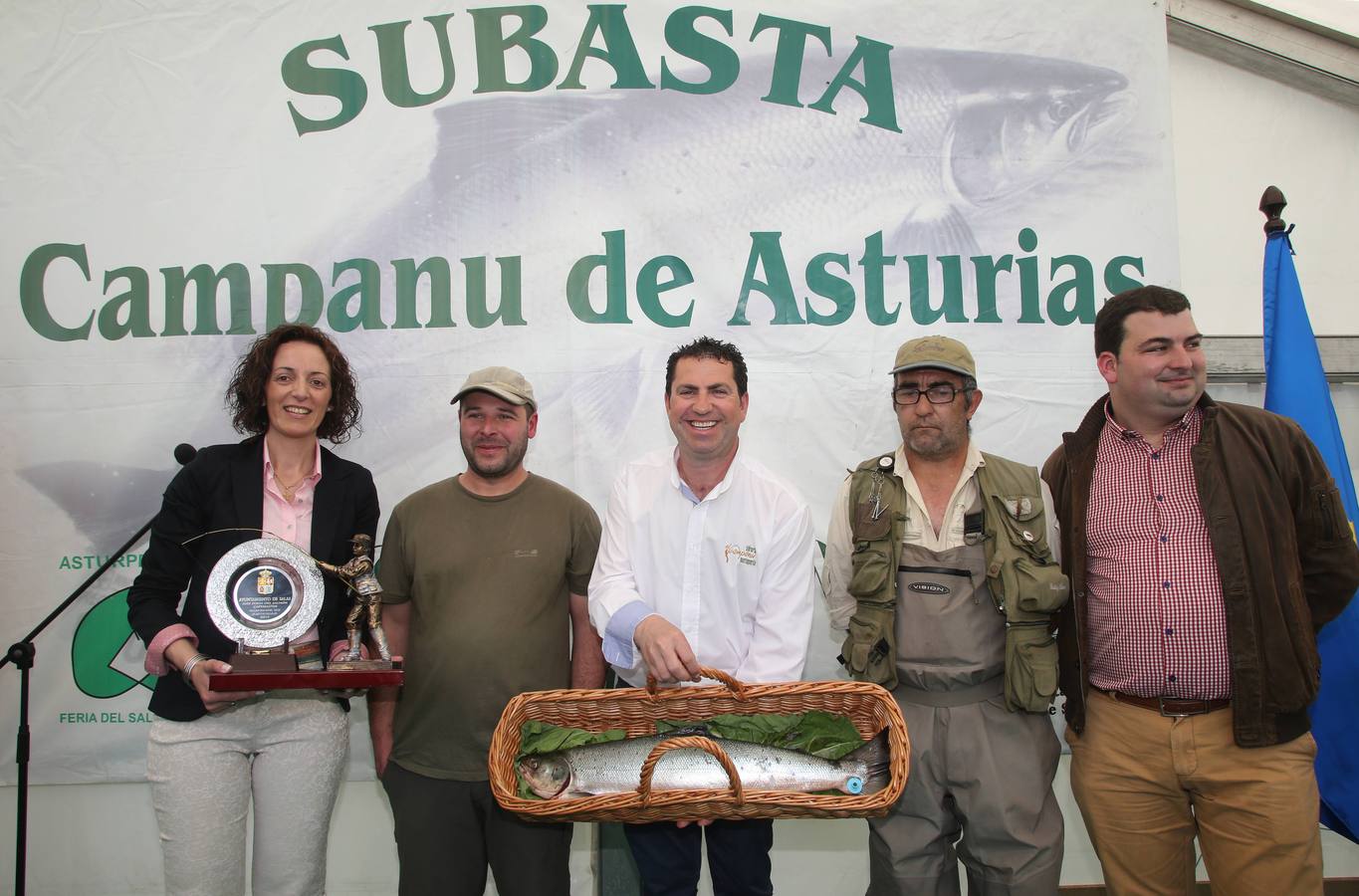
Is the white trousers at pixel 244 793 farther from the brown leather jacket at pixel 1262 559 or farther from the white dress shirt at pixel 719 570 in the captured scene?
the brown leather jacket at pixel 1262 559

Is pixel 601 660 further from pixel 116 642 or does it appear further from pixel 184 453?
pixel 116 642

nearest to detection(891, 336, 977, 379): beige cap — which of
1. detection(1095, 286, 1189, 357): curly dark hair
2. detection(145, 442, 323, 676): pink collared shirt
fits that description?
detection(1095, 286, 1189, 357): curly dark hair

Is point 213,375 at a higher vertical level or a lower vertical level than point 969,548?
higher

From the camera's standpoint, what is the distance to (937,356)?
256cm

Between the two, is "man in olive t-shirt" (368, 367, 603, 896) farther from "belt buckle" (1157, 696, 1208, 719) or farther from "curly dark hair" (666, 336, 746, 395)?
"belt buckle" (1157, 696, 1208, 719)

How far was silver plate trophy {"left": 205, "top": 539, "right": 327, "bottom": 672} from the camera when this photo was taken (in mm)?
2336

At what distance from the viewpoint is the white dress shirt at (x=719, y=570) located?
2461mm

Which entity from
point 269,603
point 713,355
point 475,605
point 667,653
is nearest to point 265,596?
point 269,603

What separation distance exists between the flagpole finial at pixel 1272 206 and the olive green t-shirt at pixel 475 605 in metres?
2.61

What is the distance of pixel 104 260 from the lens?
362 cm

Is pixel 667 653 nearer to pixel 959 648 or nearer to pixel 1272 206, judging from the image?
pixel 959 648

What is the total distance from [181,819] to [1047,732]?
2.39 meters

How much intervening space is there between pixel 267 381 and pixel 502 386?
69 cm

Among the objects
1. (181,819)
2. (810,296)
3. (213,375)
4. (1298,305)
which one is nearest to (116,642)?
(213,375)
